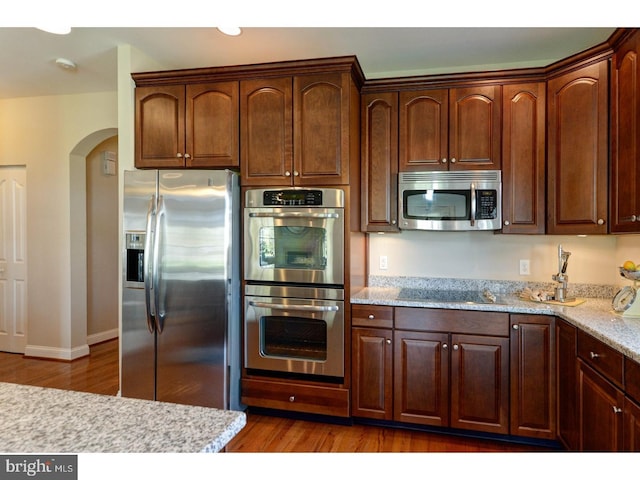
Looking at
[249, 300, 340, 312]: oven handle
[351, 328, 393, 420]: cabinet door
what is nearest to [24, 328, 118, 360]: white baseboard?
[249, 300, 340, 312]: oven handle

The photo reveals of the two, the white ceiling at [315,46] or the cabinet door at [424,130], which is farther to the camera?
the cabinet door at [424,130]

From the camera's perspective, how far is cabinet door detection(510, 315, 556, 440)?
2.33m

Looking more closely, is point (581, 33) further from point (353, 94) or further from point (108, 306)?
point (108, 306)

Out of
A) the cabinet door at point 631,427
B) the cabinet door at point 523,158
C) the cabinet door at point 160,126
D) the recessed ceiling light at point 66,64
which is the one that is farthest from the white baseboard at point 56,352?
the cabinet door at point 631,427

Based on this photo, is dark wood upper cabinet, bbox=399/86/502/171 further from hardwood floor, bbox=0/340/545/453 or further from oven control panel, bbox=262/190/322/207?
hardwood floor, bbox=0/340/545/453

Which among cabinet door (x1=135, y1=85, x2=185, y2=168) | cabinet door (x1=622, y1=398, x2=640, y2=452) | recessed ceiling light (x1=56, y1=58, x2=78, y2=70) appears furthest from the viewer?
recessed ceiling light (x1=56, y1=58, x2=78, y2=70)

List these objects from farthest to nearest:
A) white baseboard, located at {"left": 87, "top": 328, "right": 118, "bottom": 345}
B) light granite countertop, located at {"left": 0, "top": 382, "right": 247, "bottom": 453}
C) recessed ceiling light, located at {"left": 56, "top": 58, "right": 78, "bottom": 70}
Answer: white baseboard, located at {"left": 87, "top": 328, "right": 118, "bottom": 345}
recessed ceiling light, located at {"left": 56, "top": 58, "right": 78, "bottom": 70}
light granite countertop, located at {"left": 0, "top": 382, "right": 247, "bottom": 453}

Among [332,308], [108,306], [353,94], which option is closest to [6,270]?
[108,306]

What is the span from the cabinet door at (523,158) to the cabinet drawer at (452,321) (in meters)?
0.68

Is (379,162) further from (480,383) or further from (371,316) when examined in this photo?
(480,383)

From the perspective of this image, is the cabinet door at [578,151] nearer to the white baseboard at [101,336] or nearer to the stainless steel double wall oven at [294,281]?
the stainless steel double wall oven at [294,281]

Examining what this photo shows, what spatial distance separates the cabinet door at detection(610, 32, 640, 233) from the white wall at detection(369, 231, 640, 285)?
1.59 feet

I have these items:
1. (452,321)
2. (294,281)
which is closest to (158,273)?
(294,281)

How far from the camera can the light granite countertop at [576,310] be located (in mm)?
1683
